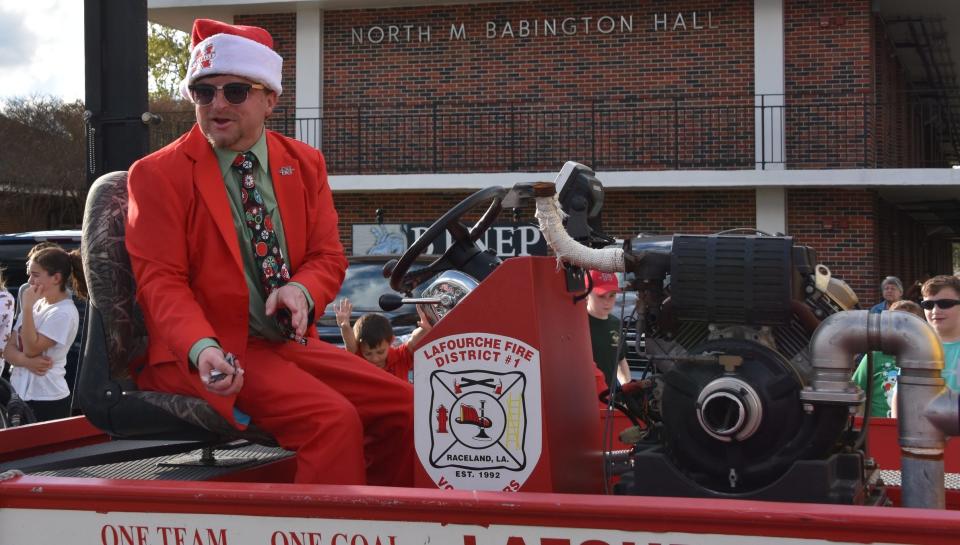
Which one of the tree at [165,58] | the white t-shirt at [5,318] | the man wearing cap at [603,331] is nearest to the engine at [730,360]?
the man wearing cap at [603,331]

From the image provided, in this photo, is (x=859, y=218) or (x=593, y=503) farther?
(x=859, y=218)

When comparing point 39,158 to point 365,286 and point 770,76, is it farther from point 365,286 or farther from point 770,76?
point 365,286

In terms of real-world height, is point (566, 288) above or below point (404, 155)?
below

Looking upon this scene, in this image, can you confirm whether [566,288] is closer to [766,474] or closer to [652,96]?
[766,474]

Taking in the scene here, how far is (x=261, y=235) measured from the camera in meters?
3.48

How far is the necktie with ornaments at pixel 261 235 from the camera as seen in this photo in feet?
11.4

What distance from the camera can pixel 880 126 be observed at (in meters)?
21.6

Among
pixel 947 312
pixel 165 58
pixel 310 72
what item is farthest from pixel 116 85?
pixel 165 58

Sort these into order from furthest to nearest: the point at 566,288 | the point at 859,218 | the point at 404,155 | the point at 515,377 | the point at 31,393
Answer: the point at 404,155
the point at 859,218
the point at 31,393
the point at 566,288
the point at 515,377

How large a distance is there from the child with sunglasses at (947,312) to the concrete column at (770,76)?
15.0m

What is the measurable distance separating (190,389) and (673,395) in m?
1.40

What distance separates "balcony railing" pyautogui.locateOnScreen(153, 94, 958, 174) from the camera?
20891 mm

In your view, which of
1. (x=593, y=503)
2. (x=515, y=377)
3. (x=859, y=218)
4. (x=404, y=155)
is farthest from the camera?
(x=404, y=155)

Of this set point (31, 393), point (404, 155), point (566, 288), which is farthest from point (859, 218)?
point (566, 288)
